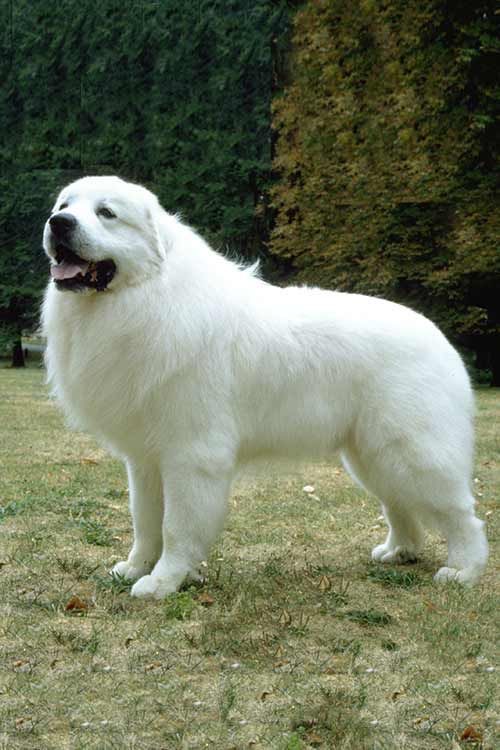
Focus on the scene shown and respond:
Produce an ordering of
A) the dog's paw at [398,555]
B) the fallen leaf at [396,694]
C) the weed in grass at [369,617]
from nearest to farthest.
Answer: the fallen leaf at [396,694] < the weed in grass at [369,617] < the dog's paw at [398,555]

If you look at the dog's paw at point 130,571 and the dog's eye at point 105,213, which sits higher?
the dog's eye at point 105,213

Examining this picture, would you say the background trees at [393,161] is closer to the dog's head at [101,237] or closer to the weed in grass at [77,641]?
the dog's head at [101,237]

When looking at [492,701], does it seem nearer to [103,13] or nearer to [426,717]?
[426,717]

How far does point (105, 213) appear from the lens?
157 inches

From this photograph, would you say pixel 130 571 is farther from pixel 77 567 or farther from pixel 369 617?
pixel 369 617

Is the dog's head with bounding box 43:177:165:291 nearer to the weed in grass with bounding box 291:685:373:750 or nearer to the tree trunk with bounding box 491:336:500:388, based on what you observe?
the weed in grass with bounding box 291:685:373:750

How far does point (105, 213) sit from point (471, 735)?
2565 millimetres

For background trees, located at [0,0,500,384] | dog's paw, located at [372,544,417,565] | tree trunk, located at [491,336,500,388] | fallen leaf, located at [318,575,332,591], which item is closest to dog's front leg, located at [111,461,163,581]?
fallen leaf, located at [318,575,332,591]

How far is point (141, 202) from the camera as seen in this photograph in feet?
13.3

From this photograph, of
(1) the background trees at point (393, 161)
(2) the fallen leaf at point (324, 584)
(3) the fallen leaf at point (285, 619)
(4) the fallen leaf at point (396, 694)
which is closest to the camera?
(4) the fallen leaf at point (396, 694)

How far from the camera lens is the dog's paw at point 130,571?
4357mm

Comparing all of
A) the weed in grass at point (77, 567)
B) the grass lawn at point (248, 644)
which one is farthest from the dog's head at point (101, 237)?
the weed in grass at point (77, 567)

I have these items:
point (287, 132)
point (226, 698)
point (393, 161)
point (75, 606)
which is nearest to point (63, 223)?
point (75, 606)

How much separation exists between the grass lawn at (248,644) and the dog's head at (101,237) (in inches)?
52.5
